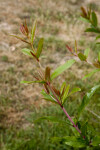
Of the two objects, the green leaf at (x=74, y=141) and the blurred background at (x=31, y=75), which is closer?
the green leaf at (x=74, y=141)

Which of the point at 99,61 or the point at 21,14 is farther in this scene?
the point at 21,14

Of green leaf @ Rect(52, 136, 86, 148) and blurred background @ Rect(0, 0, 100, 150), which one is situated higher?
blurred background @ Rect(0, 0, 100, 150)

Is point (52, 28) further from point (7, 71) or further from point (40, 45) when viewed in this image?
point (40, 45)

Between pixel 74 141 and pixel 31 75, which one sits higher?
pixel 31 75

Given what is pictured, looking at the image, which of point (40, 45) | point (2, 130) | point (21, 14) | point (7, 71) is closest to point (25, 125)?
point (2, 130)

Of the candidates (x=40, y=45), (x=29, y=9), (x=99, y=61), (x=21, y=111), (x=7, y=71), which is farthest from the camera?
(x=29, y=9)

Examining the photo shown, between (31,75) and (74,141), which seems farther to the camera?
(31,75)

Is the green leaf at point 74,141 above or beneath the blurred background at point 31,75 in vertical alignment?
beneath

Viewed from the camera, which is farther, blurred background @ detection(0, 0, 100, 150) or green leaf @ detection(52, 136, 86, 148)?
blurred background @ detection(0, 0, 100, 150)
